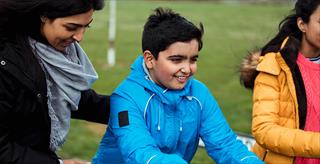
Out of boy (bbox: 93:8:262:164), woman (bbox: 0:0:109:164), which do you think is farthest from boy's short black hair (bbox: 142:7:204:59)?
woman (bbox: 0:0:109:164)

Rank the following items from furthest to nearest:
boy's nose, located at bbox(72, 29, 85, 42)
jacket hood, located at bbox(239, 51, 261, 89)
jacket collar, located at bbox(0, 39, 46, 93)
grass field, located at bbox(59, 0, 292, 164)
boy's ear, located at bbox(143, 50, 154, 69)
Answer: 1. grass field, located at bbox(59, 0, 292, 164)
2. jacket hood, located at bbox(239, 51, 261, 89)
3. boy's ear, located at bbox(143, 50, 154, 69)
4. boy's nose, located at bbox(72, 29, 85, 42)
5. jacket collar, located at bbox(0, 39, 46, 93)

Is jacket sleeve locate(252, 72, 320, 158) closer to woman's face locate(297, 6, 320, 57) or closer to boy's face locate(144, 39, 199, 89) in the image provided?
woman's face locate(297, 6, 320, 57)

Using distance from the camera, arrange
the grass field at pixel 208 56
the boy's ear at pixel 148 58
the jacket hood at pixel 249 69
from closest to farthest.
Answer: the boy's ear at pixel 148 58, the jacket hood at pixel 249 69, the grass field at pixel 208 56

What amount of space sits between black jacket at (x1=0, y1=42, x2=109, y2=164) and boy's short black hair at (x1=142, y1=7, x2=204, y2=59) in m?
0.57

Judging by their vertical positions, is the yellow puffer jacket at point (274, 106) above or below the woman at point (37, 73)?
below

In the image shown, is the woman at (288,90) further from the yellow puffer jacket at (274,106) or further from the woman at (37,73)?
the woman at (37,73)

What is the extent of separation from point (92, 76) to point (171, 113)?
1.49ft

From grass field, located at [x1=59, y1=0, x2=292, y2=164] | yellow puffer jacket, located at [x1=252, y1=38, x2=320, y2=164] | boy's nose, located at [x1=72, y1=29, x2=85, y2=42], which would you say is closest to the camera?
boy's nose, located at [x1=72, y1=29, x2=85, y2=42]

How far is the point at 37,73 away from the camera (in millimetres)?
2510

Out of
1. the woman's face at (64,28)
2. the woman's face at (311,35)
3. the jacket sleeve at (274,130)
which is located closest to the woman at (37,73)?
the woman's face at (64,28)

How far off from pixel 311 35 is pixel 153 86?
3.25 feet

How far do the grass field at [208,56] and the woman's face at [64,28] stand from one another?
692 mm

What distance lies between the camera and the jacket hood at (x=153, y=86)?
2.74 meters

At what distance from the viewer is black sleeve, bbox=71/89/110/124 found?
10.1 feet
